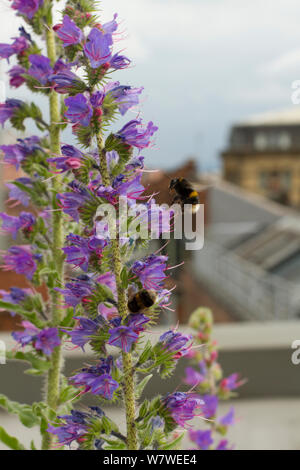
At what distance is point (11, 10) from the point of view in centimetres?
95

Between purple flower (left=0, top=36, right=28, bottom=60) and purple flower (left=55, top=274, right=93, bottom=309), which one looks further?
purple flower (left=0, top=36, right=28, bottom=60)

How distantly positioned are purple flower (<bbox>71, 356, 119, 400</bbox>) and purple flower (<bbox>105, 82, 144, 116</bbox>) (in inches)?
14.0

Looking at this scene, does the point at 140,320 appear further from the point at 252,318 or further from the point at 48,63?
the point at 252,318

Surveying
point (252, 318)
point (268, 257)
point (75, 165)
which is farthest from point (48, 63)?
point (268, 257)

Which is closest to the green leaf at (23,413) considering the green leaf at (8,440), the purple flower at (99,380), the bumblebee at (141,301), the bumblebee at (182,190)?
the green leaf at (8,440)

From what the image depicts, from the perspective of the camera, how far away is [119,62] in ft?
2.31

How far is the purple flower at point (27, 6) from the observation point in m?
0.91

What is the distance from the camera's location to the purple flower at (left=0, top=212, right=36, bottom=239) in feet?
3.14

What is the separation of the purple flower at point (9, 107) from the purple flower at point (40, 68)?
102 millimetres

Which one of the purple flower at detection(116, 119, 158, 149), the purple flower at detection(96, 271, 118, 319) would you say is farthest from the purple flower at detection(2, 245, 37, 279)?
the purple flower at detection(116, 119, 158, 149)

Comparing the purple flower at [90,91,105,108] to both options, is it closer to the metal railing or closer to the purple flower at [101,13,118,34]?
the purple flower at [101,13,118,34]

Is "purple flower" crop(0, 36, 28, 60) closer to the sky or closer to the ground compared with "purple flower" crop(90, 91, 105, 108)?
closer to the sky

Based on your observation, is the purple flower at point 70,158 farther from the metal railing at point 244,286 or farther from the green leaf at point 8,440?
the metal railing at point 244,286

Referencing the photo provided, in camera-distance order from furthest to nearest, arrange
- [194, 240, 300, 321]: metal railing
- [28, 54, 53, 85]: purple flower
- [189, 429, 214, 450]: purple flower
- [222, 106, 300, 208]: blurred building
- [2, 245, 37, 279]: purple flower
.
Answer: [222, 106, 300, 208]: blurred building
[194, 240, 300, 321]: metal railing
[189, 429, 214, 450]: purple flower
[2, 245, 37, 279]: purple flower
[28, 54, 53, 85]: purple flower
